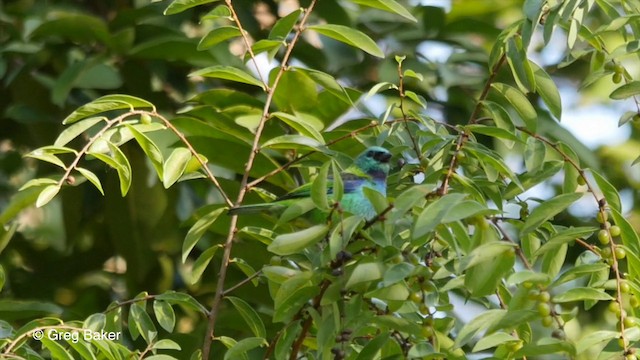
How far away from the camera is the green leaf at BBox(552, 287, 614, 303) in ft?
6.56

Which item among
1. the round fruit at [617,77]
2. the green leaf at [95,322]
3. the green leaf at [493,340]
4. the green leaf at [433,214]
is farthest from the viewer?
the round fruit at [617,77]

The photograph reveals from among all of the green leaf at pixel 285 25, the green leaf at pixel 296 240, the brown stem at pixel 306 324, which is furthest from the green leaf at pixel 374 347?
the green leaf at pixel 285 25

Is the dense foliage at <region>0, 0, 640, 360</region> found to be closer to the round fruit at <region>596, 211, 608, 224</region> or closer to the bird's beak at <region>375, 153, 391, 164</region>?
the round fruit at <region>596, 211, 608, 224</region>

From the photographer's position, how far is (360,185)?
3.29 m

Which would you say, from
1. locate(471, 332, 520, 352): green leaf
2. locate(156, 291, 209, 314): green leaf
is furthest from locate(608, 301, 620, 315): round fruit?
locate(156, 291, 209, 314): green leaf

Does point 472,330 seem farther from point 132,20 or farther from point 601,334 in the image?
point 132,20

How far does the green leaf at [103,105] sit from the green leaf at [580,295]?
1.02 metres

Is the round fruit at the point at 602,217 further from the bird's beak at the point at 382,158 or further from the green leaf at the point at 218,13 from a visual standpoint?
the bird's beak at the point at 382,158

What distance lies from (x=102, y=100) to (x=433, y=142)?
2.51 ft

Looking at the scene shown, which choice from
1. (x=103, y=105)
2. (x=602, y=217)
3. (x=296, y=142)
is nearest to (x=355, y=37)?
(x=296, y=142)

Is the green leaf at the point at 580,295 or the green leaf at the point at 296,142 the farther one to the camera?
the green leaf at the point at 296,142

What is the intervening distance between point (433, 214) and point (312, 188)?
0.97ft

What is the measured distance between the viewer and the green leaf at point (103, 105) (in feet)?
7.75

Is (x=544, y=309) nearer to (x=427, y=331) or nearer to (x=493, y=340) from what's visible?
(x=493, y=340)
